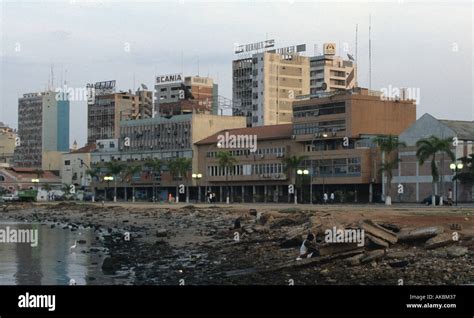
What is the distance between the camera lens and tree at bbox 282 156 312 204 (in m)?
121

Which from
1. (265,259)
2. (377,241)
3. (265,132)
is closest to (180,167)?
(265,132)

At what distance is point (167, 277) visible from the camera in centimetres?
3372

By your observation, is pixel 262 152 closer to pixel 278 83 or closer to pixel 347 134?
pixel 347 134

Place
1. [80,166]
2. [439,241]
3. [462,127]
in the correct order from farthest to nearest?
[80,166]
[462,127]
[439,241]

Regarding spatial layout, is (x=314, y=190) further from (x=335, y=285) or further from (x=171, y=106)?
(x=335, y=285)

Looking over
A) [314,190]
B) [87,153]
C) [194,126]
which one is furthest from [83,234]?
[87,153]

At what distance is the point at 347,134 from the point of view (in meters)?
118

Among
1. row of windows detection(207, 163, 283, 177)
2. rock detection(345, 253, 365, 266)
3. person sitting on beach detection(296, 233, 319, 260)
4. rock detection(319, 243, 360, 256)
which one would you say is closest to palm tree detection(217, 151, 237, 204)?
row of windows detection(207, 163, 283, 177)

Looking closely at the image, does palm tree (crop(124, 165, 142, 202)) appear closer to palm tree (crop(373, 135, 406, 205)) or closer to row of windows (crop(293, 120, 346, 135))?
row of windows (crop(293, 120, 346, 135))

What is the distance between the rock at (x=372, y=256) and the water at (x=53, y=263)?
32.5 feet

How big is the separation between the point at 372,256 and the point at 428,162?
73.7 m

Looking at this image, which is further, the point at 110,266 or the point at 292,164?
the point at 292,164

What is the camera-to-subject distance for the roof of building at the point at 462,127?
10262 cm
